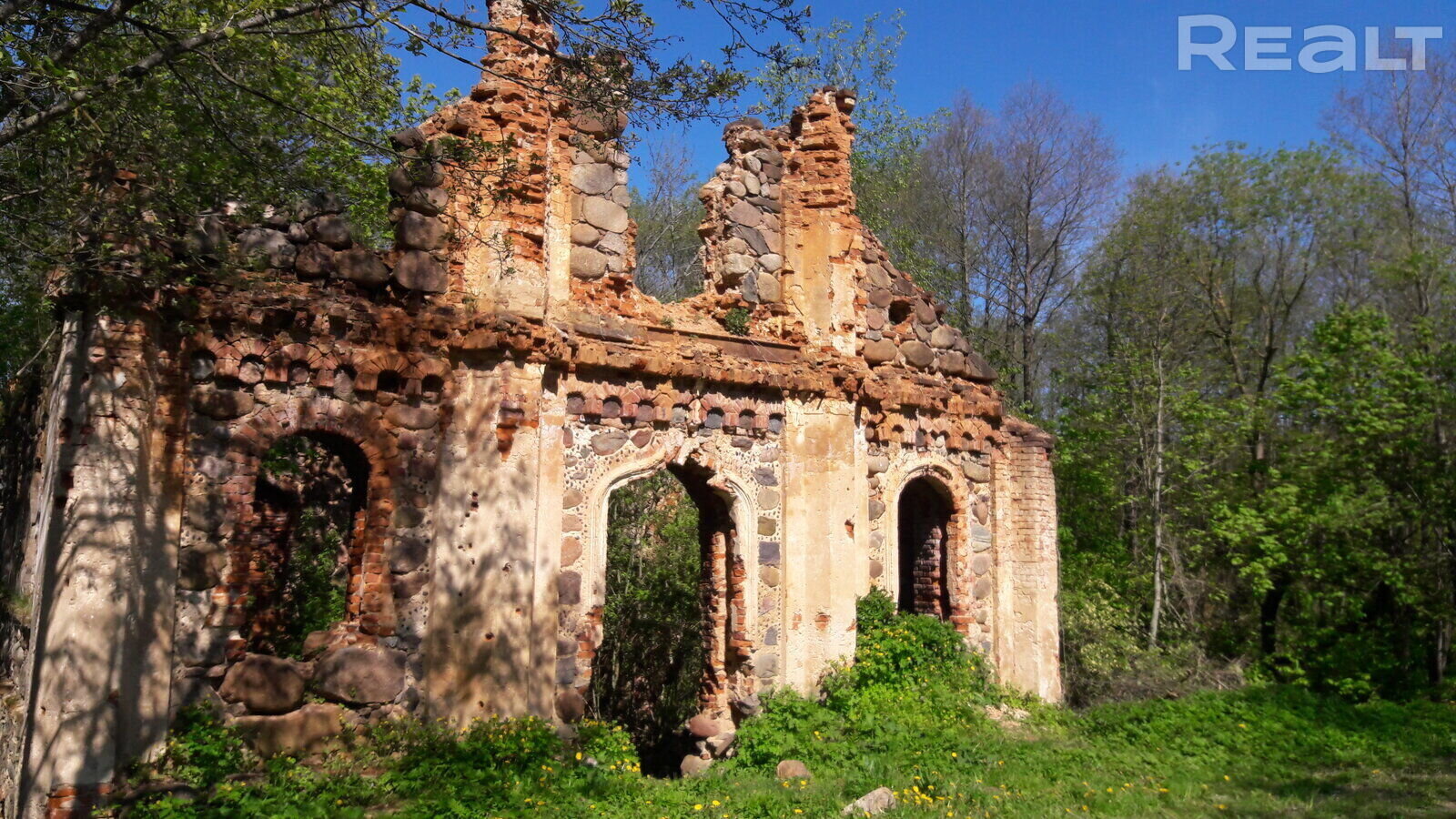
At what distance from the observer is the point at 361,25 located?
18.6ft

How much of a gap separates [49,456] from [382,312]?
2.41 m

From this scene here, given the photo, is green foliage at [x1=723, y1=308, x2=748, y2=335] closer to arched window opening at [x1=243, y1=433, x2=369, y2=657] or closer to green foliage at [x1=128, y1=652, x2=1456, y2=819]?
green foliage at [x1=128, y1=652, x2=1456, y2=819]

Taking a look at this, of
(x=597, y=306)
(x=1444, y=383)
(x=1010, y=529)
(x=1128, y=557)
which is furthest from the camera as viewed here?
(x=1128, y=557)

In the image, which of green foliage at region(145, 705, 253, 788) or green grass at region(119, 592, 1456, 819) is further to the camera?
green grass at region(119, 592, 1456, 819)

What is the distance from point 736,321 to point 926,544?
148 inches

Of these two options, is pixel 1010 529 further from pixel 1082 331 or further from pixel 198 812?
pixel 1082 331

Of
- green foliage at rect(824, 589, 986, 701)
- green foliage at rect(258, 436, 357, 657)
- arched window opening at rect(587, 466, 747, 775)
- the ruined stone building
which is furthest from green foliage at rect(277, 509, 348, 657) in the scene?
green foliage at rect(824, 589, 986, 701)

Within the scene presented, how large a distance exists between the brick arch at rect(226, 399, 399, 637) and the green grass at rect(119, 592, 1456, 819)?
930 millimetres

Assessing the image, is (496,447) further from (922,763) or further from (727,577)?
(922,763)

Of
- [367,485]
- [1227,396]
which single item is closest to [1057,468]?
[1227,396]

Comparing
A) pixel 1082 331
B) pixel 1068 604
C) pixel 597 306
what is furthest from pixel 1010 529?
pixel 1082 331

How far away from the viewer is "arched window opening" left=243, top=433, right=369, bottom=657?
9.70 metres

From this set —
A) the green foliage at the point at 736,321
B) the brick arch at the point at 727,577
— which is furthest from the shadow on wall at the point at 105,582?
the green foliage at the point at 736,321

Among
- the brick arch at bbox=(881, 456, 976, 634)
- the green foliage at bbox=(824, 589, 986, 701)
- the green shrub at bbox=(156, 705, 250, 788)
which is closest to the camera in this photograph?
the green shrub at bbox=(156, 705, 250, 788)
